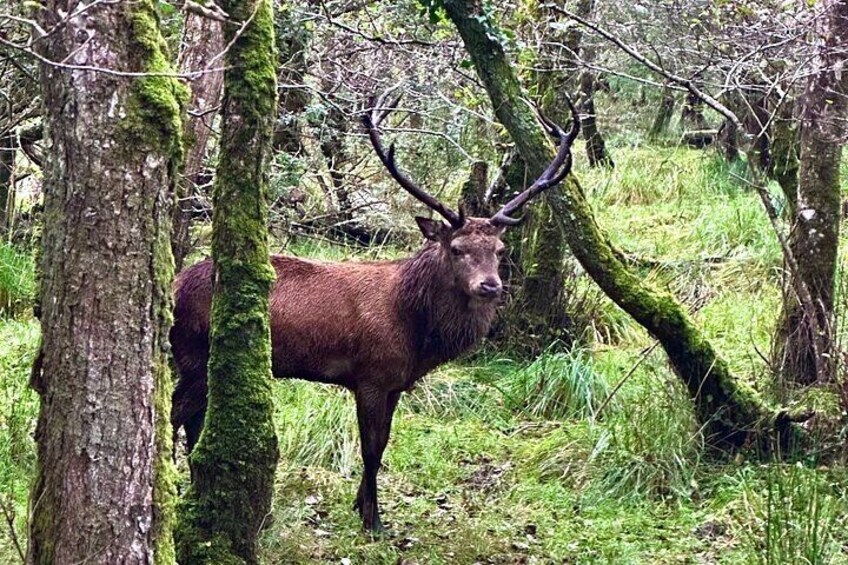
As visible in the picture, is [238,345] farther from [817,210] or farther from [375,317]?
[817,210]

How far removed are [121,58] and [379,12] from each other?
613 cm

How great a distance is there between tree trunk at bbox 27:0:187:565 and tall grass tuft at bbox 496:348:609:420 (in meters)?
5.20

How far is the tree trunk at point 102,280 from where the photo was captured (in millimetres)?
3434

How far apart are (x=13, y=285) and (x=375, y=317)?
431cm

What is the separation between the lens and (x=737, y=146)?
14078 mm

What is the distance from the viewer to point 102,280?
3.49 m

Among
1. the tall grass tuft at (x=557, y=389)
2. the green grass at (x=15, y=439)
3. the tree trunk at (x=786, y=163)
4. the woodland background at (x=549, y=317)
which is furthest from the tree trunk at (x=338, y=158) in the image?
the tree trunk at (x=786, y=163)

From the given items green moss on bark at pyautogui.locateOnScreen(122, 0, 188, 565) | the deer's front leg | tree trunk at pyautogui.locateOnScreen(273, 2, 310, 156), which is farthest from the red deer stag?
green moss on bark at pyautogui.locateOnScreen(122, 0, 188, 565)

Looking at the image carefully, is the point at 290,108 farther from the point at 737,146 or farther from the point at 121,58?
the point at 121,58

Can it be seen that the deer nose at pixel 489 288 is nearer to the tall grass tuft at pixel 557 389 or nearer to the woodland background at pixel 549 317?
the woodland background at pixel 549 317

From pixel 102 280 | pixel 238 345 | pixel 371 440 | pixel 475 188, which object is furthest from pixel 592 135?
pixel 102 280

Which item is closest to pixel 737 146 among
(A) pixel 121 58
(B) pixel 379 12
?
(B) pixel 379 12

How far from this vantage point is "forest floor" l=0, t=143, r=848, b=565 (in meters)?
5.97

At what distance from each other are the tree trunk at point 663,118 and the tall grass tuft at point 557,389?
8582mm
